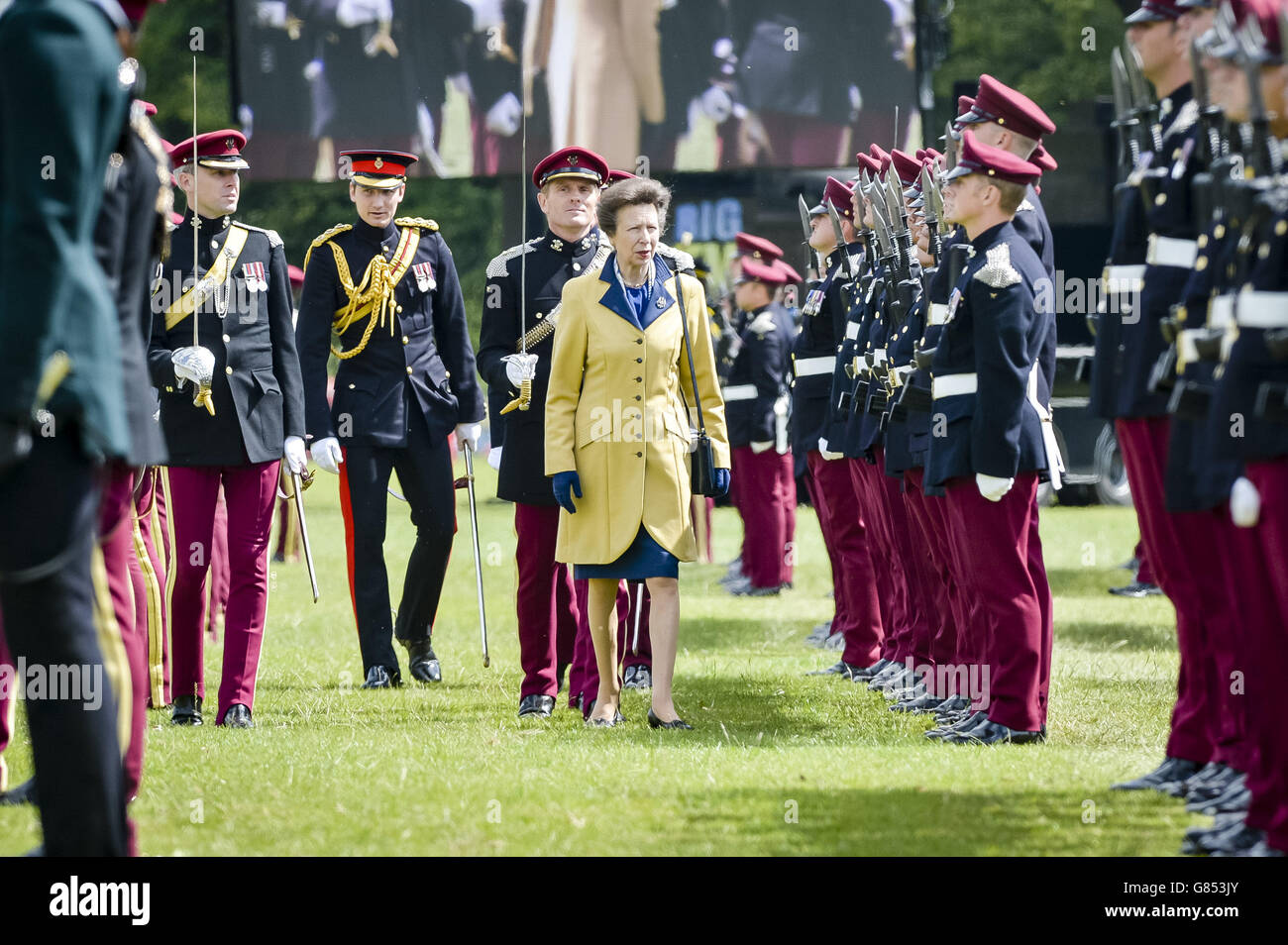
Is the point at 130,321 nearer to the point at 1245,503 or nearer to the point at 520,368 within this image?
the point at 1245,503

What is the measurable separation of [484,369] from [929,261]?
1973 mm

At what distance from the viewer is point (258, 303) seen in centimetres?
853

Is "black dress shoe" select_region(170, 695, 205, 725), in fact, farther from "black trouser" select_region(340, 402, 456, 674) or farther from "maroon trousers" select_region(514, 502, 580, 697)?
"black trouser" select_region(340, 402, 456, 674)

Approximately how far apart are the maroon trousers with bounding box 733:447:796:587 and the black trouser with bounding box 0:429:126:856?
10.7 meters

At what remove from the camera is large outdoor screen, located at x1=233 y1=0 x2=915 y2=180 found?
22438 mm

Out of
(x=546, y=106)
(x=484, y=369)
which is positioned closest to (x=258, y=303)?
(x=484, y=369)

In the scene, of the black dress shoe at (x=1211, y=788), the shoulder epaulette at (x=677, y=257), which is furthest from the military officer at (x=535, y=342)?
the black dress shoe at (x=1211, y=788)

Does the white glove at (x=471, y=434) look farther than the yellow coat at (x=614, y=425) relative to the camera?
Yes

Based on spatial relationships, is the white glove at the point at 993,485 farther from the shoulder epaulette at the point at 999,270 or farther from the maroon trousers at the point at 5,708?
the maroon trousers at the point at 5,708

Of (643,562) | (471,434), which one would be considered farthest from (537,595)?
(471,434)

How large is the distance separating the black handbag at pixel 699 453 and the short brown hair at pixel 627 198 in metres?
0.32

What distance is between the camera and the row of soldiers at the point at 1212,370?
5.00 meters

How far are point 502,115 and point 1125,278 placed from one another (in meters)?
17.7

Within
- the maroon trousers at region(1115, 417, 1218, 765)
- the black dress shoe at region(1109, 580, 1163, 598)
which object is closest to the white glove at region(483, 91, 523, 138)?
the black dress shoe at region(1109, 580, 1163, 598)
